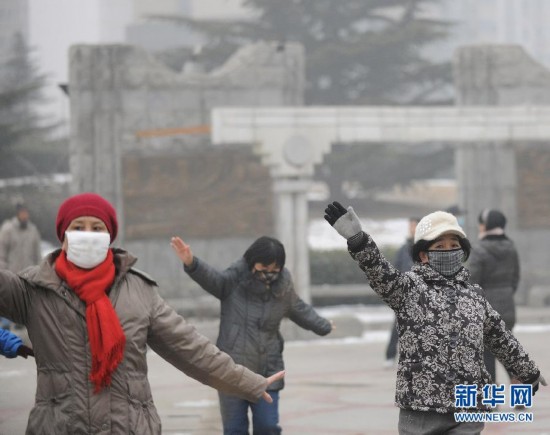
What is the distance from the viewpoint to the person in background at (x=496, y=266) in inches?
388

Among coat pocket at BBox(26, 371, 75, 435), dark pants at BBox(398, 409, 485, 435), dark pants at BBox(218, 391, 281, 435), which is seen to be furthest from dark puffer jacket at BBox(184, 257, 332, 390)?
coat pocket at BBox(26, 371, 75, 435)

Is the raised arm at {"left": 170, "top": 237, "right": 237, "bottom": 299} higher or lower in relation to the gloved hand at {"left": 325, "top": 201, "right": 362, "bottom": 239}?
lower

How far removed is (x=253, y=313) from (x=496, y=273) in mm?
2919

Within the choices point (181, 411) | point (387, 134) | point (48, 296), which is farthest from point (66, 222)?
point (387, 134)

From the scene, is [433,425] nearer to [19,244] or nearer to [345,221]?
[345,221]

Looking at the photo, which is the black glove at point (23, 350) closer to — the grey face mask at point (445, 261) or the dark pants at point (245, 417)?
the grey face mask at point (445, 261)

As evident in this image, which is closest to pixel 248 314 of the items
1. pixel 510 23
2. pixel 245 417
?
pixel 245 417

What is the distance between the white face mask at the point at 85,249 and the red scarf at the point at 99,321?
0.03 meters

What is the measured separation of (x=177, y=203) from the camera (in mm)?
19250

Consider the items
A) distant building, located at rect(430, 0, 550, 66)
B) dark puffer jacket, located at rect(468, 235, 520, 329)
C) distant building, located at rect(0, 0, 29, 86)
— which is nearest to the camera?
dark puffer jacket, located at rect(468, 235, 520, 329)

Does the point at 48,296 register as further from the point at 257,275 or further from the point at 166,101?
the point at 166,101

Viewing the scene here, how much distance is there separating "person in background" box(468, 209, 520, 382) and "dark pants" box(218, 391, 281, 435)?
295 centimetres

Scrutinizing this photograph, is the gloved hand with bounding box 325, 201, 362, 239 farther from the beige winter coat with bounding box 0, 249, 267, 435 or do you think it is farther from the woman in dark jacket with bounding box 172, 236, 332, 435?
the woman in dark jacket with bounding box 172, 236, 332, 435

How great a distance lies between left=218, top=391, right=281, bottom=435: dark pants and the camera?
734cm
